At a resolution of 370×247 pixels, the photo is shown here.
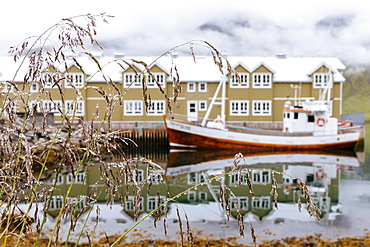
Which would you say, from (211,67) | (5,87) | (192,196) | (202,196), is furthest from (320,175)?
(211,67)

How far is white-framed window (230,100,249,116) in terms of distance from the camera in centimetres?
4288

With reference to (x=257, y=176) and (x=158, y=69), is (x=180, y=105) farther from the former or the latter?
(x=257, y=176)

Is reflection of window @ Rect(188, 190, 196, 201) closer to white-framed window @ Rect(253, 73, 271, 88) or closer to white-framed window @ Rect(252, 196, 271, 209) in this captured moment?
white-framed window @ Rect(252, 196, 271, 209)

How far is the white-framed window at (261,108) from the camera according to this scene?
141 ft

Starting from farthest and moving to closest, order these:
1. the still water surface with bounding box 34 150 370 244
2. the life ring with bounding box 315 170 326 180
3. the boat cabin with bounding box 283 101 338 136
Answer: the boat cabin with bounding box 283 101 338 136 → the life ring with bounding box 315 170 326 180 → the still water surface with bounding box 34 150 370 244

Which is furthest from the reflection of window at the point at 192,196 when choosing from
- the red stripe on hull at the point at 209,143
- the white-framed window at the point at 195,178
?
the red stripe on hull at the point at 209,143

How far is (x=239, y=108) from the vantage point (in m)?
43.0

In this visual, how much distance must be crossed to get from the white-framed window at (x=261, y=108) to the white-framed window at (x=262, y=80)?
4.93 ft

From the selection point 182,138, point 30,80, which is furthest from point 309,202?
point 182,138

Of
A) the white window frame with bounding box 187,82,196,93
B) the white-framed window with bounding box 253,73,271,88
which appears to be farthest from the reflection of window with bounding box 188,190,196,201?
the white-framed window with bounding box 253,73,271,88

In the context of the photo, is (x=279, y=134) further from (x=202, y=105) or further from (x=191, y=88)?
(x=191, y=88)

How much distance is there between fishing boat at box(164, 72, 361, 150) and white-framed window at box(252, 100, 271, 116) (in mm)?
5221

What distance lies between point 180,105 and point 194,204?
29829mm

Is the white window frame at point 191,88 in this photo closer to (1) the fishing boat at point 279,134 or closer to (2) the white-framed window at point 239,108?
(2) the white-framed window at point 239,108
